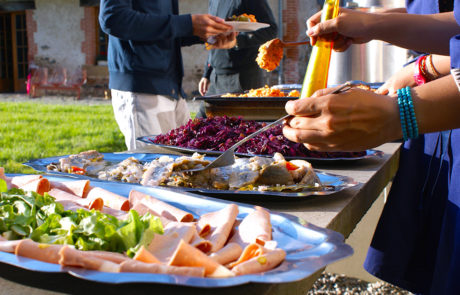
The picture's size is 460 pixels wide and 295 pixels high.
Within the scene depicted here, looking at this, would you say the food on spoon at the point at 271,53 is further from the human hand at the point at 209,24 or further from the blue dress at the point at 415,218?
the blue dress at the point at 415,218

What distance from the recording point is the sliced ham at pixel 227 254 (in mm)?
724

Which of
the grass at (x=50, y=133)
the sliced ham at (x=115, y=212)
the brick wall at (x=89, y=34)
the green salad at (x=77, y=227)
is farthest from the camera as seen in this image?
the brick wall at (x=89, y=34)

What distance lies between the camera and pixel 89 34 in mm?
15617

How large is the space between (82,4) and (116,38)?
13.6 meters

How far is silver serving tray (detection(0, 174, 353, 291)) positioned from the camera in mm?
630

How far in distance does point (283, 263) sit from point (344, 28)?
38.6 inches

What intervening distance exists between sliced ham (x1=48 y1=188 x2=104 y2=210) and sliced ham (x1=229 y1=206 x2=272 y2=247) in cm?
28

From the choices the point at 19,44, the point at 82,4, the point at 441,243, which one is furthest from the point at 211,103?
the point at 19,44

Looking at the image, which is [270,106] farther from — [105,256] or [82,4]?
[82,4]

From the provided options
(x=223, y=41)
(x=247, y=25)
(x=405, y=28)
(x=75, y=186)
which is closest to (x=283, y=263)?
(x=75, y=186)

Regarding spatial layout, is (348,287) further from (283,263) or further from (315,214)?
(283,263)

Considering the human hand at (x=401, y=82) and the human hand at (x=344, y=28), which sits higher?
the human hand at (x=344, y=28)

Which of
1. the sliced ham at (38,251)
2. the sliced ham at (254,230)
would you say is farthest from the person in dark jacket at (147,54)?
the sliced ham at (38,251)

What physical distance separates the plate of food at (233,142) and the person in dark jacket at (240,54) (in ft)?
6.45
